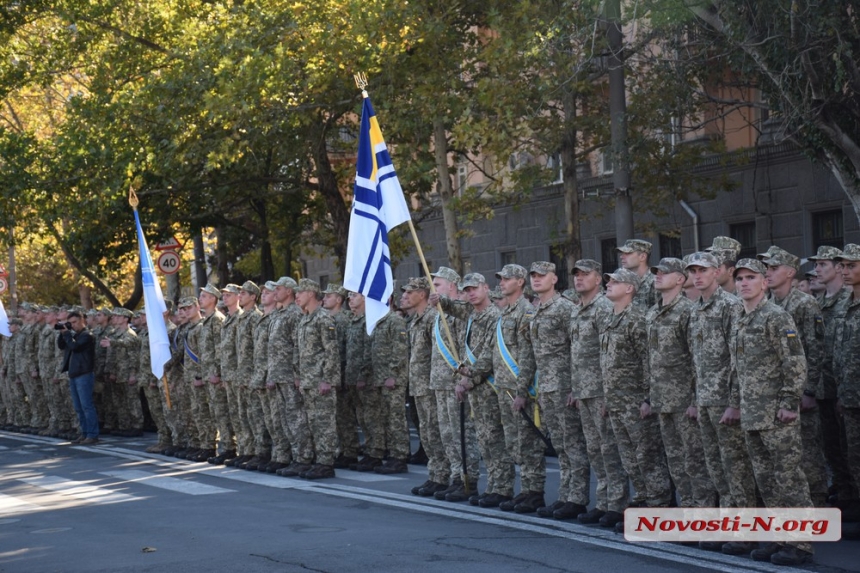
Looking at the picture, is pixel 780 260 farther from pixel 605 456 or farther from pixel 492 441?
pixel 492 441

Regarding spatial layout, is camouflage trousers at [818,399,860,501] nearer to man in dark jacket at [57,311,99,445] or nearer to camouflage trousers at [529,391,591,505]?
camouflage trousers at [529,391,591,505]

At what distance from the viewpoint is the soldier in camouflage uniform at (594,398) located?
1036 cm

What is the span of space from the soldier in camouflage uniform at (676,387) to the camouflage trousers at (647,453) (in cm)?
26

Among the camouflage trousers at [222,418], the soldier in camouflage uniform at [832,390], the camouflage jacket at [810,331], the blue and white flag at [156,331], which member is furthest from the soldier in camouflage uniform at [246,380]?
the camouflage jacket at [810,331]

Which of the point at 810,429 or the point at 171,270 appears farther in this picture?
the point at 171,270

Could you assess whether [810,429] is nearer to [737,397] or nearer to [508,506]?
[737,397]

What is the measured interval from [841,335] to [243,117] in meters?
14.3

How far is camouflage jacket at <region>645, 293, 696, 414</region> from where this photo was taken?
9539mm

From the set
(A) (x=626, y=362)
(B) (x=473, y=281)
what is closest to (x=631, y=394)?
(A) (x=626, y=362)

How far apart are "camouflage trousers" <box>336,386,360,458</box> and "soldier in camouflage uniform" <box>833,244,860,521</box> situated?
277 inches

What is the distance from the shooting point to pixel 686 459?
9.53m

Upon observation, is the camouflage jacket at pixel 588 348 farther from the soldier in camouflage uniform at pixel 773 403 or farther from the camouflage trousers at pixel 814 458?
the soldier in camouflage uniform at pixel 773 403

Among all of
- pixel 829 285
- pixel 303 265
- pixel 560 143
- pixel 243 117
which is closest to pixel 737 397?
pixel 829 285

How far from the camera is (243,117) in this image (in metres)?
22.5
